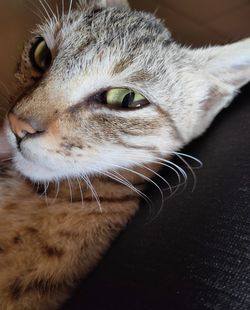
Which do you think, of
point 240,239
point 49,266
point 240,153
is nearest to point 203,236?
point 240,239

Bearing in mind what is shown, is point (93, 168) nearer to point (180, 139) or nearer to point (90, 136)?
point (90, 136)

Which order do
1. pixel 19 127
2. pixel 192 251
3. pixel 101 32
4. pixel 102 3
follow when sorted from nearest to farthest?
pixel 192 251
pixel 19 127
pixel 101 32
pixel 102 3

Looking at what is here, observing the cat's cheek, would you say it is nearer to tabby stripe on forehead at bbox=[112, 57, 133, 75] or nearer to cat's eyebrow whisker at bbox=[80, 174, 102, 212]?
cat's eyebrow whisker at bbox=[80, 174, 102, 212]

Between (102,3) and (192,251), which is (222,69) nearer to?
(102,3)

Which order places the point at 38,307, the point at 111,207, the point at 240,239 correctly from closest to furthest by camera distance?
the point at 240,239 < the point at 38,307 < the point at 111,207

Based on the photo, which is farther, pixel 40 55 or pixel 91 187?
pixel 40 55

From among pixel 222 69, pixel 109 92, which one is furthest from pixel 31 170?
pixel 222 69
